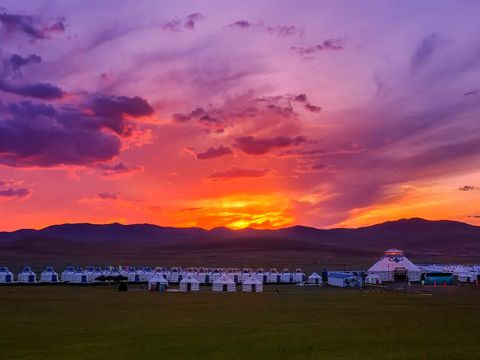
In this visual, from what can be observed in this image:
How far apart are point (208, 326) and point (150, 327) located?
3.08 m

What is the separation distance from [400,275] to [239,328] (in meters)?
56.4

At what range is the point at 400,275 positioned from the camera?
86.4 m

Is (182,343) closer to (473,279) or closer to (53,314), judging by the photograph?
(53,314)

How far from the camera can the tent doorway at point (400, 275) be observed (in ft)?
283

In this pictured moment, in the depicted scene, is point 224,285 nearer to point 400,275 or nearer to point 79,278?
point 79,278

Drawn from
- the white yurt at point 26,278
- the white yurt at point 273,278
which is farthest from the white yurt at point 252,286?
the white yurt at point 26,278

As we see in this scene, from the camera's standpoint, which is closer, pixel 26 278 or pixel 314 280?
pixel 26 278

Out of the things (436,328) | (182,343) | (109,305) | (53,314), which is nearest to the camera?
(182,343)

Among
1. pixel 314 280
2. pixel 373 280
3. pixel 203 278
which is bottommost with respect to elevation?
pixel 373 280

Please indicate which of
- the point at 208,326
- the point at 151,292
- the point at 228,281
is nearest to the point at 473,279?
the point at 228,281

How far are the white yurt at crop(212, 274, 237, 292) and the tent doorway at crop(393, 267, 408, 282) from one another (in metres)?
27.0

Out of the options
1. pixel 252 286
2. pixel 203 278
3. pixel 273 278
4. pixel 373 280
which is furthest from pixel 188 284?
pixel 373 280

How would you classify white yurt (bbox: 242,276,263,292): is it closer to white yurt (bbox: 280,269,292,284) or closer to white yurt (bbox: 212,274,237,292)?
white yurt (bbox: 212,274,237,292)

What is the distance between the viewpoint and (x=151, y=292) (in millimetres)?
65875
